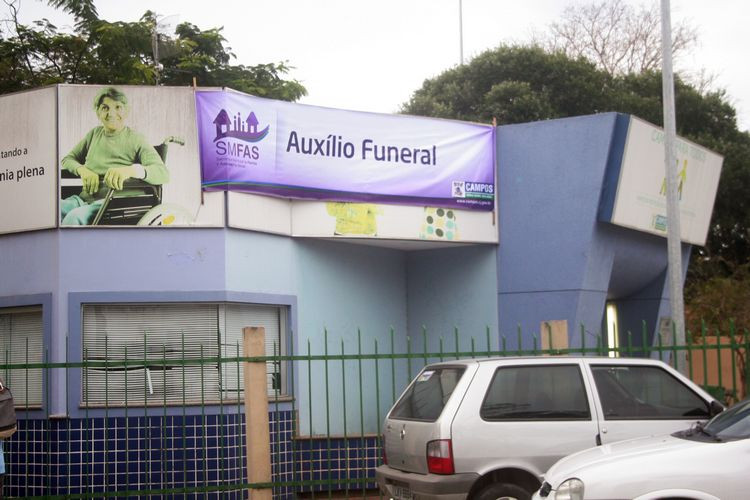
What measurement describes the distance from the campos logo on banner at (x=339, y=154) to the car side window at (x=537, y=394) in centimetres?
558

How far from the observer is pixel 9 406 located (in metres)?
10.4

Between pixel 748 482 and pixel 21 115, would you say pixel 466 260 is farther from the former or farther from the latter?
pixel 748 482

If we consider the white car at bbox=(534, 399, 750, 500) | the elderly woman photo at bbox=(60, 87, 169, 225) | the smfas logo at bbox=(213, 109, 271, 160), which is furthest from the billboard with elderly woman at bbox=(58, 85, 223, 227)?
the white car at bbox=(534, 399, 750, 500)

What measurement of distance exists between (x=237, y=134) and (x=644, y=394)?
6.43 metres

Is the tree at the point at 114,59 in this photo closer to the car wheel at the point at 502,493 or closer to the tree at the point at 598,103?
the tree at the point at 598,103

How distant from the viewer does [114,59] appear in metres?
22.2

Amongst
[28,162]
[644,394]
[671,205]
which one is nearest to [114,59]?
[28,162]

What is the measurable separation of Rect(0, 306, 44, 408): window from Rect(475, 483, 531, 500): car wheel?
265 inches

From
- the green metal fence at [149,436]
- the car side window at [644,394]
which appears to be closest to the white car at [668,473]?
the car side window at [644,394]

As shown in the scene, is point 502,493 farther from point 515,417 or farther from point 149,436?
point 149,436

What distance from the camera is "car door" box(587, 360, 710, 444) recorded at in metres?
8.67

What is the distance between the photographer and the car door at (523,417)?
27.5 ft

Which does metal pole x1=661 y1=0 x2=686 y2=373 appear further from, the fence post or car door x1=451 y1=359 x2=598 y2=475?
the fence post

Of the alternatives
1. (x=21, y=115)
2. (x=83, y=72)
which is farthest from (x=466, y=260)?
(x=83, y=72)
